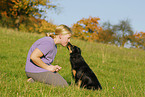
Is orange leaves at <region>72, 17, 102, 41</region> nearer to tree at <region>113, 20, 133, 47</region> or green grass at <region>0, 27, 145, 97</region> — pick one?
tree at <region>113, 20, 133, 47</region>

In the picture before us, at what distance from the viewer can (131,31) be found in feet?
149

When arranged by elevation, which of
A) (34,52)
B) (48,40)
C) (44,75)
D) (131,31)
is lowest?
(44,75)

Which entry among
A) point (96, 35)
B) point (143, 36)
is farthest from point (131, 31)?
point (143, 36)

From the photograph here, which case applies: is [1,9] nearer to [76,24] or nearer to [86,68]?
[86,68]

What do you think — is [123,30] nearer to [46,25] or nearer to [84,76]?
[46,25]

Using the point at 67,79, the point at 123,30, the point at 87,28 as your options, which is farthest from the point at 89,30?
the point at 67,79

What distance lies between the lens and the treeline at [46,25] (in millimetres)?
23234

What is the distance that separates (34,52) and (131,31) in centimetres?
4583

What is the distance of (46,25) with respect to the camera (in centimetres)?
4553

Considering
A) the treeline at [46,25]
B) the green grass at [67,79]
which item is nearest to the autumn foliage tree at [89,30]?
the treeline at [46,25]

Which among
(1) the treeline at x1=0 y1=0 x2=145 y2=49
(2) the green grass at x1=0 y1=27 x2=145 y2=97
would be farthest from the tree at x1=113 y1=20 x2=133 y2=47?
(2) the green grass at x1=0 y1=27 x2=145 y2=97

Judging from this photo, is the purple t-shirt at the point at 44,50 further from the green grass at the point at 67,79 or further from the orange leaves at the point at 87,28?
the orange leaves at the point at 87,28

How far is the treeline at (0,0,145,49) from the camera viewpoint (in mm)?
23234

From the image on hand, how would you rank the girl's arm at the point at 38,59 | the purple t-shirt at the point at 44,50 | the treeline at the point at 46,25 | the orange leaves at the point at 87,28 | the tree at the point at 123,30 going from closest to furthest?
the girl's arm at the point at 38,59
the purple t-shirt at the point at 44,50
the treeline at the point at 46,25
the tree at the point at 123,30
the orange leaves at the point at 87,28
